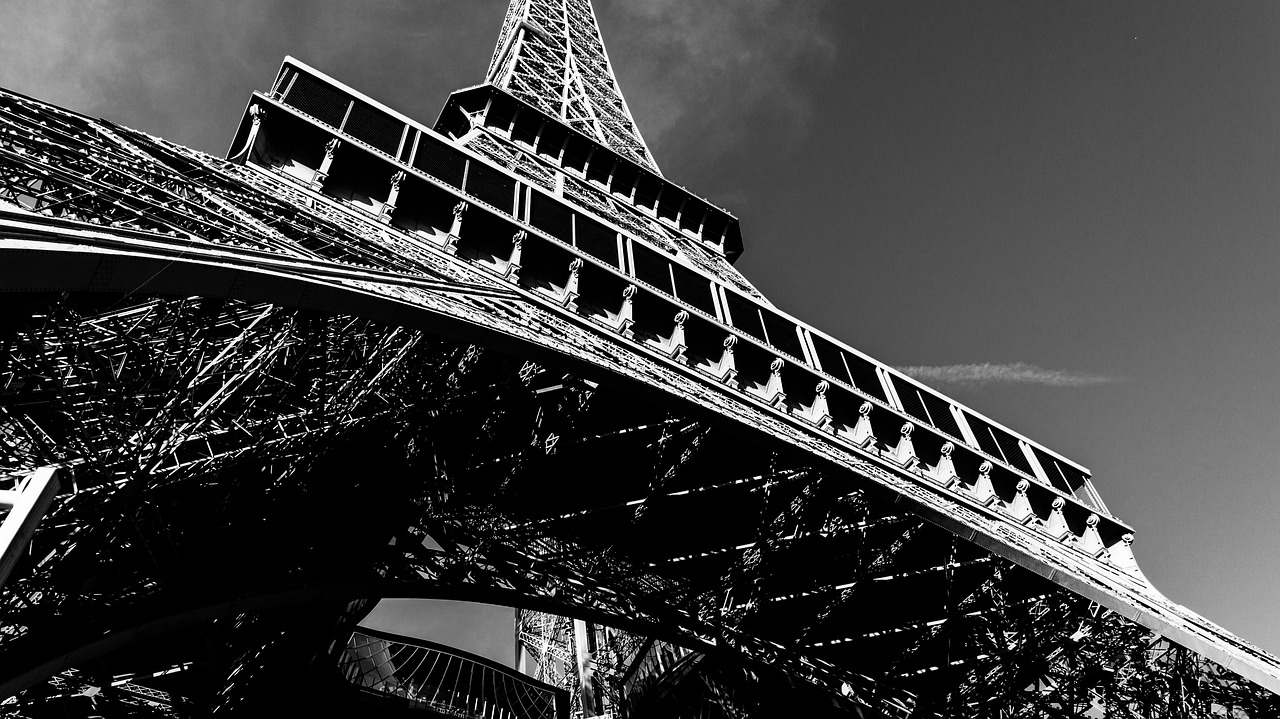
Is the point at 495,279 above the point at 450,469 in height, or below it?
above

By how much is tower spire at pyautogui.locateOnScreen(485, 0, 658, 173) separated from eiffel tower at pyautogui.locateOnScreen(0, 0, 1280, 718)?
28126mm

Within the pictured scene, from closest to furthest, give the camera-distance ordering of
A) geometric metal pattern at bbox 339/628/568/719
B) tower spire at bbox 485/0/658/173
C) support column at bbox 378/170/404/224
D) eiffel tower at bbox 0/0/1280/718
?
eiffel tower at bbox 0/0/1280/718
support column at bbox 378/170/404/224
geometric metal pattern at bbox 339/628/568/719
tower spire at bbox 485/0/658/173

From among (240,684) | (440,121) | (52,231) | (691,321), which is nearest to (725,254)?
(440,121)

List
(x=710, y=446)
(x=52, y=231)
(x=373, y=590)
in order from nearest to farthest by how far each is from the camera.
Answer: (x=52, y=231) < (x=373, y=590) < (x=710, y=446)

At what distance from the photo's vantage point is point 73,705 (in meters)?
16.4

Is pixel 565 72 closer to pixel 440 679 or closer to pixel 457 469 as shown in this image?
pixel 440 679

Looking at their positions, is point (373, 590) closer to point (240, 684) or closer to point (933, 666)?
point (240, 684)

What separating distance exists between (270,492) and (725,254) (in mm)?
36145

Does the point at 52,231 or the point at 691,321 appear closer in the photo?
the point at 52,231

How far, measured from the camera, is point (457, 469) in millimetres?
17703

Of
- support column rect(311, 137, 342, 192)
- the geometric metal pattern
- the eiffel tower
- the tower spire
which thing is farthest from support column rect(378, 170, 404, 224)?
the tower spire

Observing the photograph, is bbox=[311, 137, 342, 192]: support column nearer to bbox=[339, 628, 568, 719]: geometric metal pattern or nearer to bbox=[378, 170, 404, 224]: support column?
bbox=[378, 170, 404, 224]: support column

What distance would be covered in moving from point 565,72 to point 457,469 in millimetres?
46066

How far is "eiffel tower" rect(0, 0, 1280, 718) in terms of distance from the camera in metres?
10.5
